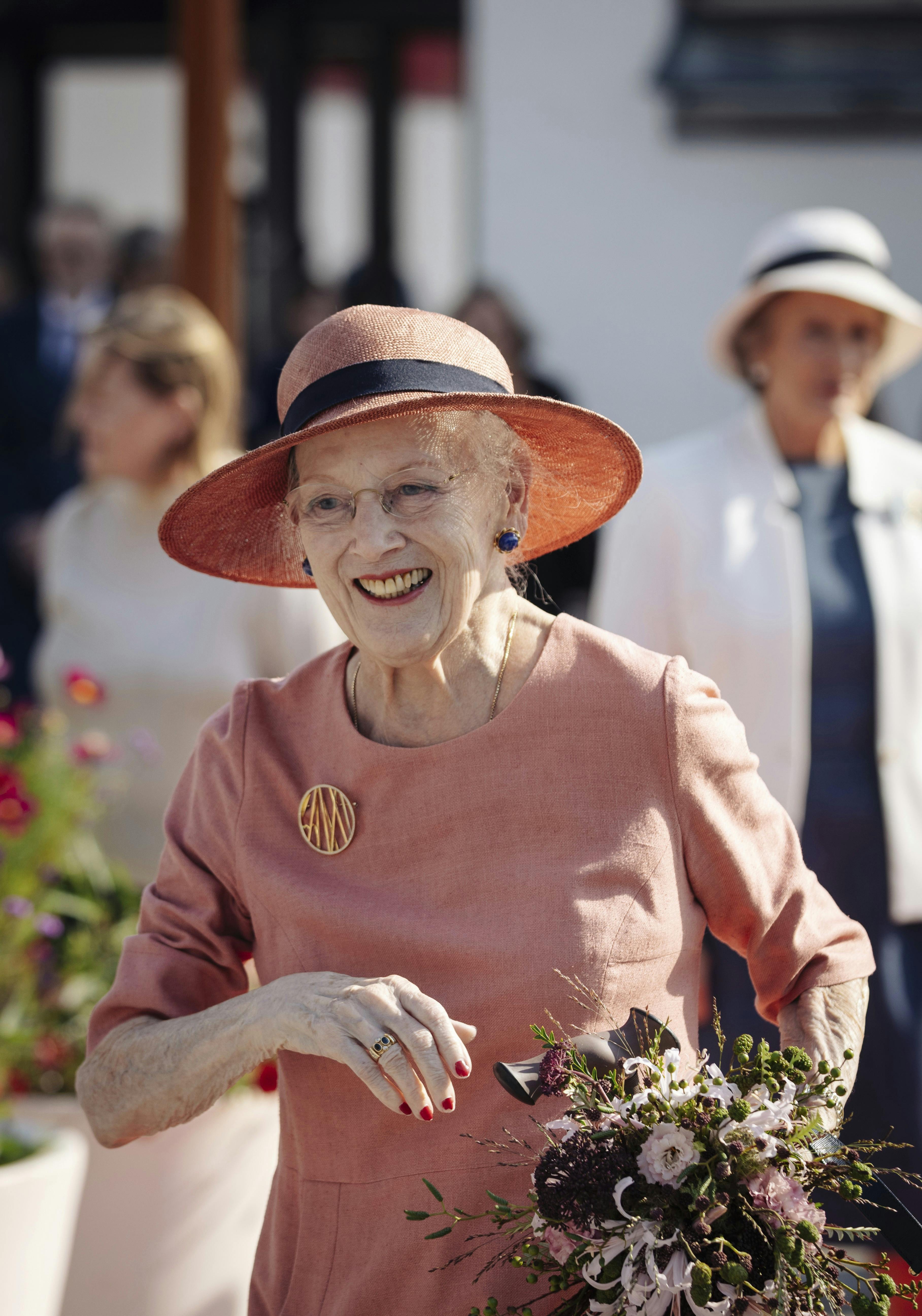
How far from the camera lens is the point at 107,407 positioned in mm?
3740

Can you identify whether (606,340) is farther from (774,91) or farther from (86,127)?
→ (86,127)

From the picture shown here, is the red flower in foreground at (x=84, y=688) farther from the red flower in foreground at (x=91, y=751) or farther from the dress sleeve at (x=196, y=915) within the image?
the dress sleeve at (x=196, y=915)

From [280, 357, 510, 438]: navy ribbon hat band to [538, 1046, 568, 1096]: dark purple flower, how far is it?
2.47ft

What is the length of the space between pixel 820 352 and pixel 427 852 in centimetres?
205

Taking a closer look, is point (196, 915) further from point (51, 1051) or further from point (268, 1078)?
point (51, 1051)

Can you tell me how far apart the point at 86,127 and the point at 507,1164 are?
8270 millimetres

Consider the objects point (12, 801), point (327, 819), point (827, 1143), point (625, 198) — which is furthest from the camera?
point (625, 198)

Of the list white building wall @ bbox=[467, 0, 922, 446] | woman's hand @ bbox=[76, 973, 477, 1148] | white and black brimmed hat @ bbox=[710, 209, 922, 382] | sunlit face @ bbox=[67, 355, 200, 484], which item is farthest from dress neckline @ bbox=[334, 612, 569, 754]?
white building wall @ bbox=[467, 0, 922, 446]

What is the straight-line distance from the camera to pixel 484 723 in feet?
6.47

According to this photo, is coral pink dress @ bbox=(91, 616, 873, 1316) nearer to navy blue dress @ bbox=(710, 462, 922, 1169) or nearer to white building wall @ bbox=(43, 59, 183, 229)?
navy blue dress @ bbox=(710, 462, 922, 1169)

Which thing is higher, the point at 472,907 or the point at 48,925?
the point at 472,907

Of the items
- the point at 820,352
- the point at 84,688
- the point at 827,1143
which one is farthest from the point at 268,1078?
the point at 820,352

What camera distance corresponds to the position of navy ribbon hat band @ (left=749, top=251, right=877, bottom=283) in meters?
3.51

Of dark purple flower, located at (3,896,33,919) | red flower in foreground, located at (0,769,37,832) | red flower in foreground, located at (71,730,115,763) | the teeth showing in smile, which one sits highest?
the teeth showing in smile
